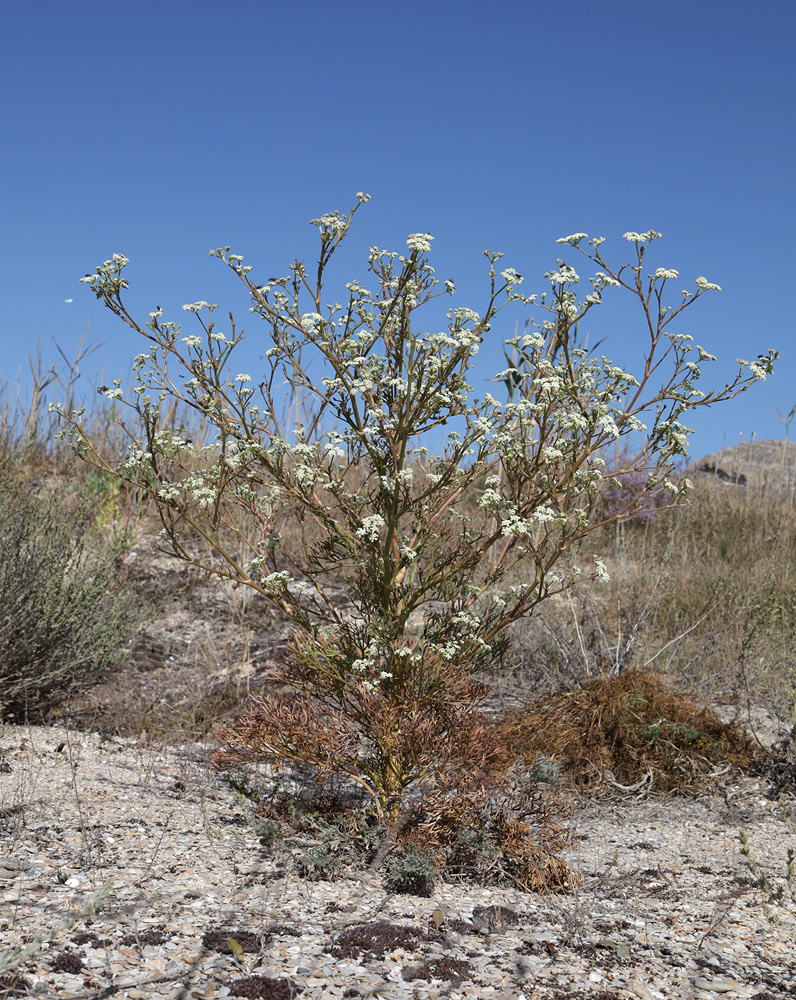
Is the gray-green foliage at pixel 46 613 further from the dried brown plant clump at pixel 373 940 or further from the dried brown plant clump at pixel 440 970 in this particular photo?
the dried brown plant clump at pixel 440 970

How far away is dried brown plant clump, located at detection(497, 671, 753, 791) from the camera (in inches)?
184

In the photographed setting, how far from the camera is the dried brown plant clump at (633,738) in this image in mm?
4680

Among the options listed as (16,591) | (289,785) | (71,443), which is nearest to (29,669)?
(16,591)

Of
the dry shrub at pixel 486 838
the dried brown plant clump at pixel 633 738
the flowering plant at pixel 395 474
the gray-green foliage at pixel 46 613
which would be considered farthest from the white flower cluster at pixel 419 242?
the gray-green foliage at pixel 46 613

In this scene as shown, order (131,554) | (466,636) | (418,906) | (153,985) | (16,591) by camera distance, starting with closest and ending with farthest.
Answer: (153,985) < (418,906) < (466,636) < (16,591) < (131,554)

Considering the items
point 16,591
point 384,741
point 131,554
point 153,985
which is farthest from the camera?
point 131,554

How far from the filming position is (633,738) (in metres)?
4.75

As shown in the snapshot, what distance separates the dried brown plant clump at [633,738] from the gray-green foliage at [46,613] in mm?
2799

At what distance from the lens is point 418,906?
297 cm

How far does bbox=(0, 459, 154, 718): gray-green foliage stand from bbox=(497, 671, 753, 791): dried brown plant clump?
2.80 m

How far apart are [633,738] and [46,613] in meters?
3.63

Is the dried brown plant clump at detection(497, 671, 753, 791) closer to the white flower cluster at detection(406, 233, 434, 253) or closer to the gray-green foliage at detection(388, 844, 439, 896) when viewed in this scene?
the gray-green foliage at detection(388, 844, 439, 896)

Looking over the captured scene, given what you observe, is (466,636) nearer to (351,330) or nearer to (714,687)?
(351,330)

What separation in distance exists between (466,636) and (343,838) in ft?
3.10
